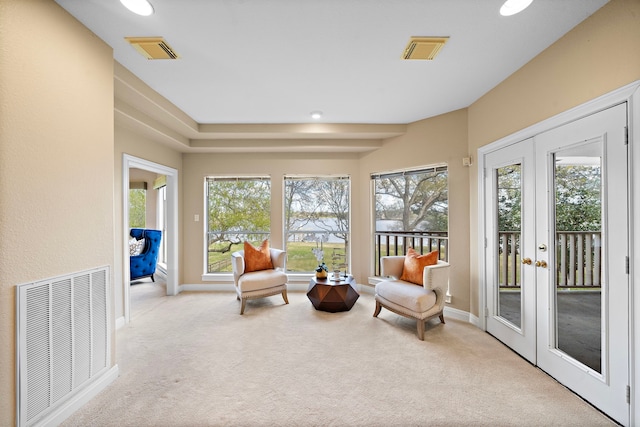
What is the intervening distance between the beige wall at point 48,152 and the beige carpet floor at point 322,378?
861 mm

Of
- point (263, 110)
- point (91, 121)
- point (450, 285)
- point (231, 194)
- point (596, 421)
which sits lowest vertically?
point (596, 421)

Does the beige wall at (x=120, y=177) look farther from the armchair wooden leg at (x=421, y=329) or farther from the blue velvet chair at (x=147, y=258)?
the armchair wooden leg at (x=421, y=329)

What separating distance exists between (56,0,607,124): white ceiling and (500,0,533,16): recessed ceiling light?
0.04m

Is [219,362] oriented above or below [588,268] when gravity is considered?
below

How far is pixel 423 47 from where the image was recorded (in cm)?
205

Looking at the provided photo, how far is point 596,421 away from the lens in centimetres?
164

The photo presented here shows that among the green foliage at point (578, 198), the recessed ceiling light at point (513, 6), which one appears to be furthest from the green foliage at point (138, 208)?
the green foliage at point (578, 198)

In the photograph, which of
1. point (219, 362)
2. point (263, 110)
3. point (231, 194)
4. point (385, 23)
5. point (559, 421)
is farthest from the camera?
point (231, 194)

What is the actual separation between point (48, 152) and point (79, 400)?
5.42 ft

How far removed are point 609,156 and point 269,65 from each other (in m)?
2.59

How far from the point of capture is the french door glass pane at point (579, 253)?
1.78 meters

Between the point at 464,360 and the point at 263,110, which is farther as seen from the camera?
the point at 263,110

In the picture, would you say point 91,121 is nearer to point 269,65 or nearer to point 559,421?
point 269,65

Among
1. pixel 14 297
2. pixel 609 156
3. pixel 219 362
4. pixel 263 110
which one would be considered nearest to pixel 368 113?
pixel 263 110
